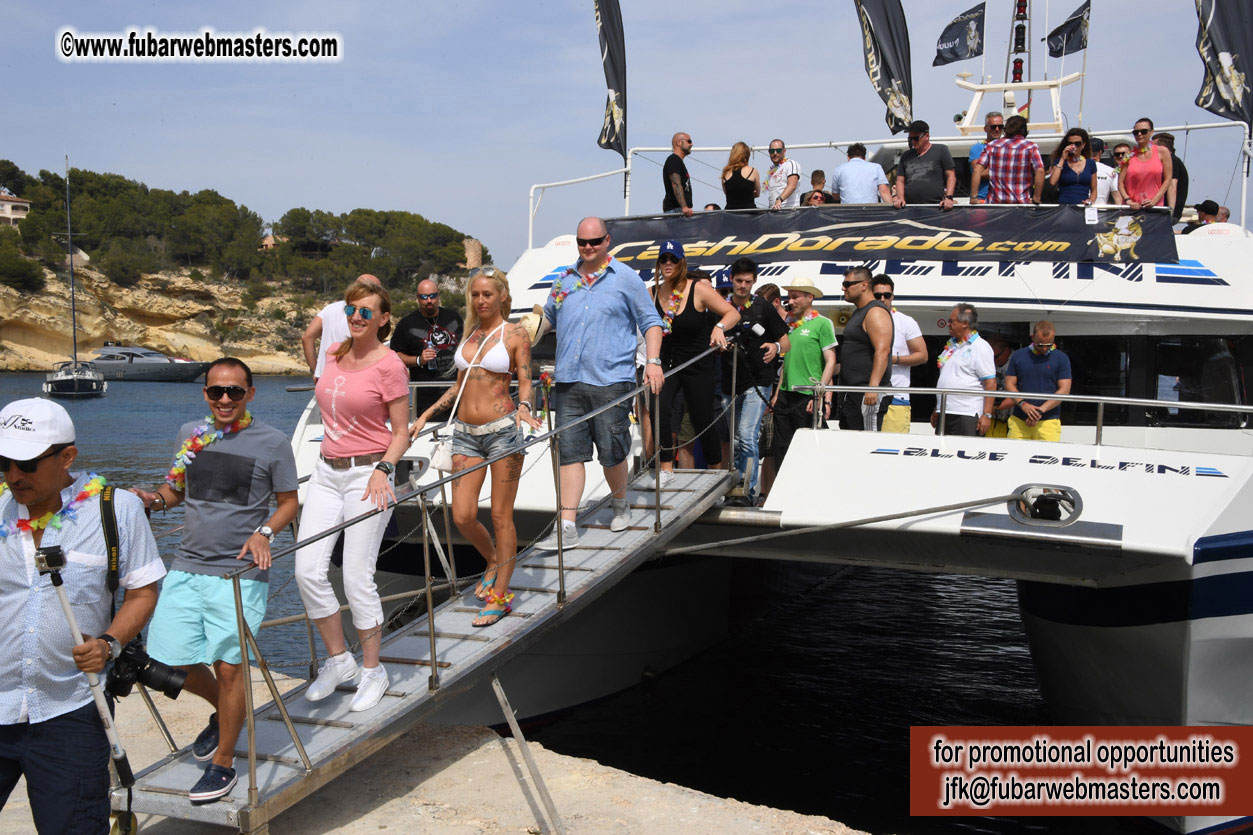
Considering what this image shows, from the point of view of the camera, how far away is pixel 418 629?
5219mm

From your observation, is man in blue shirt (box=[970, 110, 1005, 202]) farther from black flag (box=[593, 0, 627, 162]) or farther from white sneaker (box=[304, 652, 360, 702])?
white sneaker (box=[304, 652, 360, 702])

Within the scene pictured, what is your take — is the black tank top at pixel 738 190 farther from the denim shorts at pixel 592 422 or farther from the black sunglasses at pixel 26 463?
the black sunglasses at pixel 26 463

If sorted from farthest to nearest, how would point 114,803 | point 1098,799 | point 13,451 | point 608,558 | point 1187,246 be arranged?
point 1187,246 → point 1098,799 → point 608,558 → point 114,803 → point 13,451

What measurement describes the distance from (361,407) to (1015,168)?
6.87 m

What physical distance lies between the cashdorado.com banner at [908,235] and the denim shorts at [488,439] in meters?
4.05

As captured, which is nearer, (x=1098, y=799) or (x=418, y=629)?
(x=418, y=629)

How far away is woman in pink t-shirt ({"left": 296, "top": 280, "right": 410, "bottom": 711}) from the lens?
4.17 meters

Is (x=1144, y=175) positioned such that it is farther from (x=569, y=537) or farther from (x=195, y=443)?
(x=195, y=443)

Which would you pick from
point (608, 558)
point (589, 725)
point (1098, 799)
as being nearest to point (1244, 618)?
point (1098, 799)

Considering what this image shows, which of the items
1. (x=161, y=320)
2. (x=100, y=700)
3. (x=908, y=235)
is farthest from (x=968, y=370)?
(x=161, y=320)

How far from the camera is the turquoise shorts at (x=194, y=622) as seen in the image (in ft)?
12.0

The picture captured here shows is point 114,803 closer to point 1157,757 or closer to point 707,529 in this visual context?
point 707,529

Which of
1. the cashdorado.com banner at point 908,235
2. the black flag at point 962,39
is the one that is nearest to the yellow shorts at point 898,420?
the cashdorado.com banner at point 908,235

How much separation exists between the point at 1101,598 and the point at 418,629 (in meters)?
4.00
